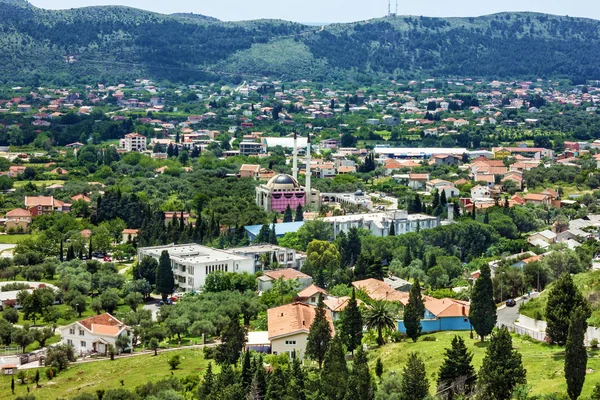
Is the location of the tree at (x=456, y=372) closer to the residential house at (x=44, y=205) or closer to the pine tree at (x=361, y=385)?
the pine tree at (x=361, y=385)

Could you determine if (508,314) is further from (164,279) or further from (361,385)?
(164,279)

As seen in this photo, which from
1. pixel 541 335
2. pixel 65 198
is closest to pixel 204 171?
pixel 65 198

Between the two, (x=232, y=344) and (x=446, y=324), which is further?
(x=446, y=324)

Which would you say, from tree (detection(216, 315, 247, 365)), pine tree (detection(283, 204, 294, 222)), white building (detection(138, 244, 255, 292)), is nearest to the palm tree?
tree (detection(216, 315, 247, 365))

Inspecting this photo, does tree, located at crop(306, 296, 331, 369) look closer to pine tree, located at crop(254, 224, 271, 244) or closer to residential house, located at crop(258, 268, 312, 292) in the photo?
residential house, located at crop(258, 268, 312, 292)

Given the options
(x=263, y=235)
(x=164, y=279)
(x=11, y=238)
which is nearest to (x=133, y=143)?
(x=11, y=238)

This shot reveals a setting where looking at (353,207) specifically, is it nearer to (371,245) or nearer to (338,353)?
(371,245)
